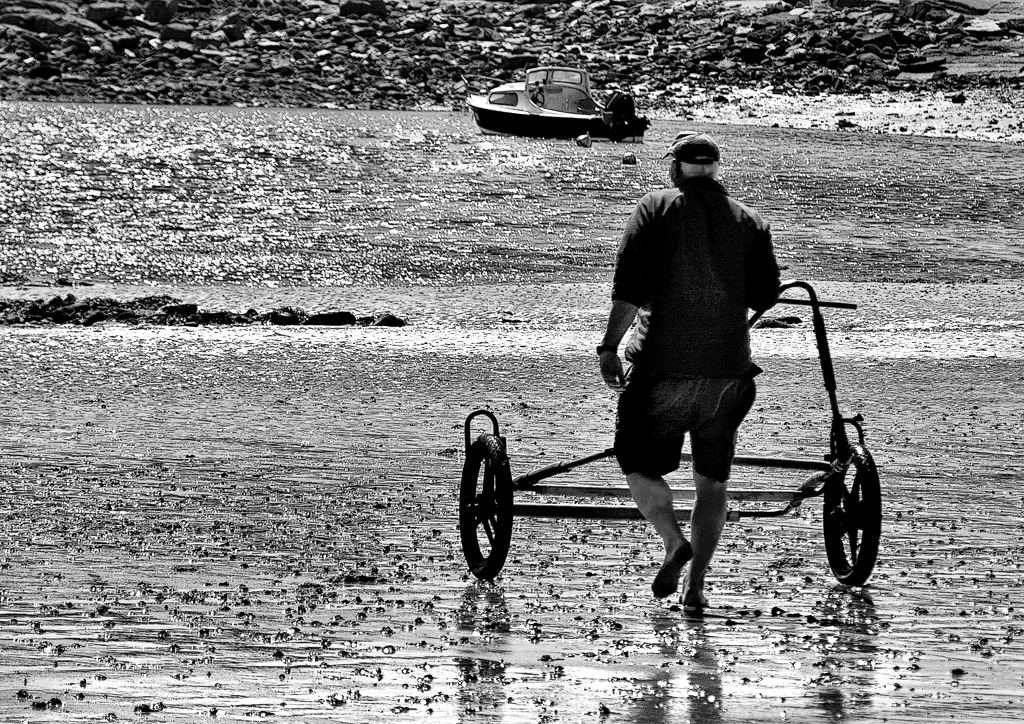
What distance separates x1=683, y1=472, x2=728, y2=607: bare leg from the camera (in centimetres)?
560

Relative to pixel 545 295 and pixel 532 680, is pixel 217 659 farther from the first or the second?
pixel 545 295

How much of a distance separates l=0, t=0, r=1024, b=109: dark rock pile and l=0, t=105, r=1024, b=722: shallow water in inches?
1425

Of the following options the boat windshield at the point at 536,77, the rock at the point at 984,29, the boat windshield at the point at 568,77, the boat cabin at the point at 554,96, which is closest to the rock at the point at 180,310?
the boat cabin at the point at 554,96

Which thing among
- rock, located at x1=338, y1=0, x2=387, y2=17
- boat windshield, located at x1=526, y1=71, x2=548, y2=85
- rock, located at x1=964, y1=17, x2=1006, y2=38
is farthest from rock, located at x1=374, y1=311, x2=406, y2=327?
rock, located at x1=338, y1=0, x2=387, y2=17

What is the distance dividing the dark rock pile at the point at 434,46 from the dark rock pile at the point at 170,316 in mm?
34281

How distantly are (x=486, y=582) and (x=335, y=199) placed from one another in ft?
68.5

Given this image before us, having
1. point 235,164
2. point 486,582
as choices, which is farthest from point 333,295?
point 235,164

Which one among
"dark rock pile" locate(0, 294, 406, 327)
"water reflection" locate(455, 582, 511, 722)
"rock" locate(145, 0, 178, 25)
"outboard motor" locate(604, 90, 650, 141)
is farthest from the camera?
"rock" locate(145, 0, 178, 25)

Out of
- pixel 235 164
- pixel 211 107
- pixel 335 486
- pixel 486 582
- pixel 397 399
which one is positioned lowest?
pixel 211 107

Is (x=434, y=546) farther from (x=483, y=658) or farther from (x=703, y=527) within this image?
(x=483, y=658)

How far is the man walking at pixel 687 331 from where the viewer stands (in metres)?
5.45

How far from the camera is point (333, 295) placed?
1694cm

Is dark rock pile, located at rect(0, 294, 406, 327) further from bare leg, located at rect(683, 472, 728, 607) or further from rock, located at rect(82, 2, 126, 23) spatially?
rock, located at rect(82, 2, 126, 23)

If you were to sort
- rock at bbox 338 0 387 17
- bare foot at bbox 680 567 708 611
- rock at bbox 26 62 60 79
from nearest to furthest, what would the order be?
bare foot at bbox 680 567 708 611, rock at bbox 26 62 60 79, rock at bbox 338 0 387 17
